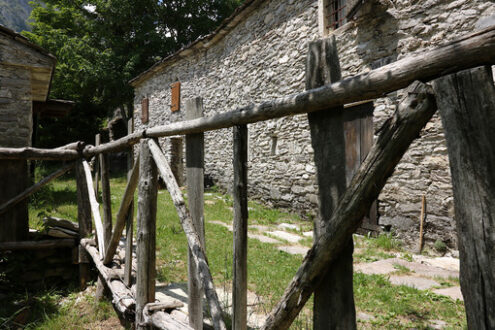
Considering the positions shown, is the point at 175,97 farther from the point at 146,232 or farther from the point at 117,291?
the point at 146,232

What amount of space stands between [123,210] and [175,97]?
29.3 ft

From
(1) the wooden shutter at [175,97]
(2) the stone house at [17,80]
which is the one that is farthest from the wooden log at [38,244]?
(1) the wooden shutter at [175,97]

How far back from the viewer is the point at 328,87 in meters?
1.22

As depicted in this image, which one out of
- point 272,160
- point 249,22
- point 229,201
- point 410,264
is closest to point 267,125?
point 272,160

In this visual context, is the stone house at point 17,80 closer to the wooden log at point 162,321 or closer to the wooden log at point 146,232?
the wooden log at point 146,232

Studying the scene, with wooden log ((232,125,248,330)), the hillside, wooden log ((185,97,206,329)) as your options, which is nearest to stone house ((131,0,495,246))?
wooden log ((185,97,206,329))

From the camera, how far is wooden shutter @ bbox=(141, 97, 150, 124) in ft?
44.0

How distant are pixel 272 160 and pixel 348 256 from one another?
6323 millimetres

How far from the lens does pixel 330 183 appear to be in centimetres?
131

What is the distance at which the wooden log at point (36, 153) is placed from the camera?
4175mm

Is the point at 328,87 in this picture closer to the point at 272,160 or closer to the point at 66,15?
the point at 272,160

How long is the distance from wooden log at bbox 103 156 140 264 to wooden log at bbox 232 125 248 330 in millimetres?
1447

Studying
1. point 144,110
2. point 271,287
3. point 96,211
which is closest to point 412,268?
point 271,287

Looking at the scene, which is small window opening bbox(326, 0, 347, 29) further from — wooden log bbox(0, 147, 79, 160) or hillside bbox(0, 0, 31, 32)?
hillside bbox(0, 0, 31, 32)
